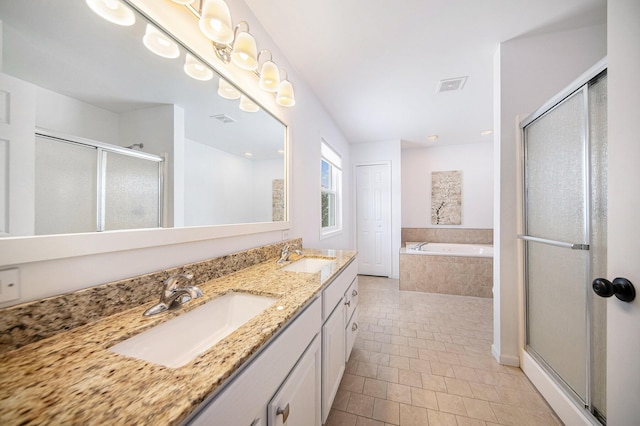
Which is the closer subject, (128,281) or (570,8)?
(128,281)

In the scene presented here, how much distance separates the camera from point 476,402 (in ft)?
4.59

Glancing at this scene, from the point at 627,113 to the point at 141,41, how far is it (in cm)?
176

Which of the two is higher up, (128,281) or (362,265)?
(128,281)

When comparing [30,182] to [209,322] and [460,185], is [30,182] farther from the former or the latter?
[460,185]

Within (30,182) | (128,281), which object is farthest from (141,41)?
(128,281)

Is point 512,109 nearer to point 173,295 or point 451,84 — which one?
point 451,84

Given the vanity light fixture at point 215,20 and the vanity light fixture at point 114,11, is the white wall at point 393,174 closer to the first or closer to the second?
the vanity light fixture at point 215,20

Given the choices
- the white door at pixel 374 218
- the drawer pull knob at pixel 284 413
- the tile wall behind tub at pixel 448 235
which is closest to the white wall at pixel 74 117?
the drawer pull knob at pixel 284 413

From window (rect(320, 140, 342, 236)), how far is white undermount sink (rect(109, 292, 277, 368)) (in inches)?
81.7

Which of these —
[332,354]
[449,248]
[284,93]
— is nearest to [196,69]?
[284,93]

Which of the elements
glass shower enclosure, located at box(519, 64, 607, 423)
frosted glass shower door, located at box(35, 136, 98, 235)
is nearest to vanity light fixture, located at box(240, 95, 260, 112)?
frosted glass shower door, located at box(35, 136, 98, 235)

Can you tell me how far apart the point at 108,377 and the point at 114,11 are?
1119mm

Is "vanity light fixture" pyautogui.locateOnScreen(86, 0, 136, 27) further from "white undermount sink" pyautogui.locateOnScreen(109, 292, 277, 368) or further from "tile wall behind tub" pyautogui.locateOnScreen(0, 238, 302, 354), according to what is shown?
"white undermount sink" pyautogui.locateOnScreen(109, 292, 277, 368)

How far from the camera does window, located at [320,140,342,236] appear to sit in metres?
3.22
